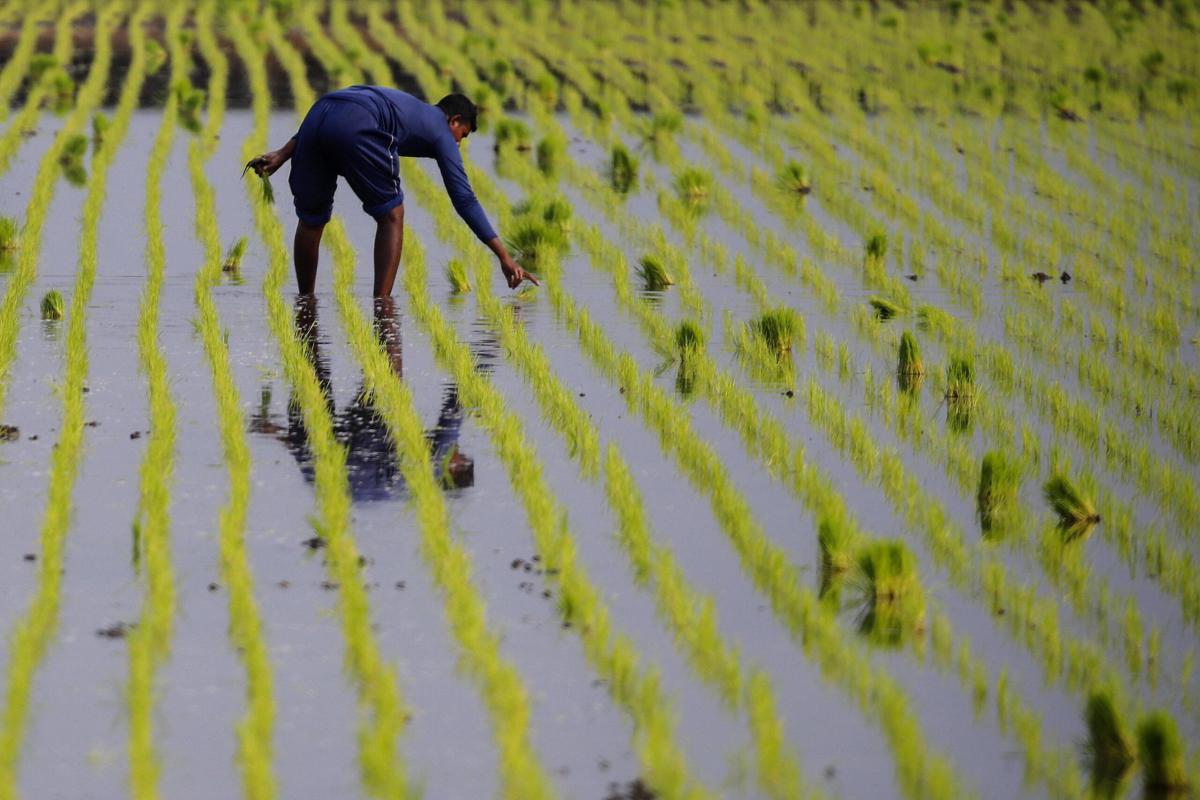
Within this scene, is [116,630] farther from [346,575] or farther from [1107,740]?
[1107,740]

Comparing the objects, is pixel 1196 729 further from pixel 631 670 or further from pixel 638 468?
pixel 638 468

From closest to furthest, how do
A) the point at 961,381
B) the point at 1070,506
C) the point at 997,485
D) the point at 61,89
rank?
the point at 1070,506, the point at 997,485, the point at 961,381, the point at 61,89

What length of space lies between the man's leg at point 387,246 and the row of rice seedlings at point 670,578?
742mm

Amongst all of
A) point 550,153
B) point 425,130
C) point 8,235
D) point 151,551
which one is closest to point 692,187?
point 550,153

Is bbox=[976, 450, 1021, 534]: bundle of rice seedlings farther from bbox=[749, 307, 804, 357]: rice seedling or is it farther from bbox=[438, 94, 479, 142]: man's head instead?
bbox=[438, 94, 479, 142]: man's head

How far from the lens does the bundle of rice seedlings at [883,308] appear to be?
28.2 ft

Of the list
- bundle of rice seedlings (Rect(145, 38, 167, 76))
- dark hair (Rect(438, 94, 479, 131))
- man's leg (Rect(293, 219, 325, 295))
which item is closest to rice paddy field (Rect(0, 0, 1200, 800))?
man's leg (Rect(293, 219, 325, 295))

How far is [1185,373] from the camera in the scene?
747 cm

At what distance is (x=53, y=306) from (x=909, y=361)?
3413 millimetres

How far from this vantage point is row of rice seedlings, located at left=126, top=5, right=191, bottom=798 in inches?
145

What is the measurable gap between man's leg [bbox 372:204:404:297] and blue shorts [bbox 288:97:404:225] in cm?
4

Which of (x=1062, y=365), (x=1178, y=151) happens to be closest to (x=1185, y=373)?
(x=1062, y=365)

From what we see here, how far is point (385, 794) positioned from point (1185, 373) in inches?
189

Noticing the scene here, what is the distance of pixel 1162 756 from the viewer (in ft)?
11.9
